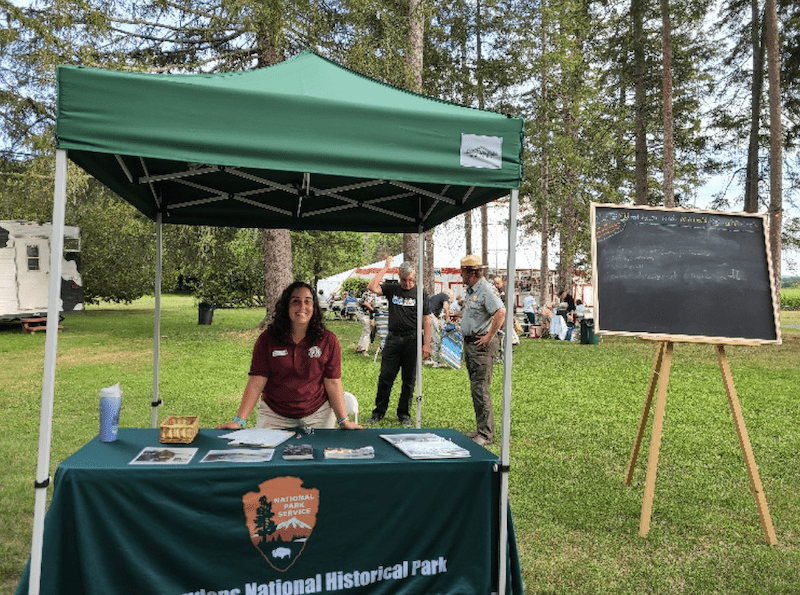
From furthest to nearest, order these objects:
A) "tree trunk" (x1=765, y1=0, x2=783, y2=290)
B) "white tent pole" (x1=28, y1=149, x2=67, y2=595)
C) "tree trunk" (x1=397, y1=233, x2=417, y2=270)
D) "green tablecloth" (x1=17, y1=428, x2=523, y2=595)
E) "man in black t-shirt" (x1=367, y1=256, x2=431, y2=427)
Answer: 1. "tree trunk" (x1=765, y1=0, x2=783, y2=290)
2. "tree trunk" (x1=397, y1=233, x2=417, y2=270)
3. "man in black t-shirt" (x1=367, y1=256, x2=431, y2=427)
4. "green tablecloth" (x1=17, y1=428, x2=523, y2=595)
5. "white tent pole" (x1=28, y1=149, x2=67, y2=595)

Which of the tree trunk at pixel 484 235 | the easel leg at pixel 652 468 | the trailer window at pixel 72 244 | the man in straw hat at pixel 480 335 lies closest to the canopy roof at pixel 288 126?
the easel leg at pixel 652 468

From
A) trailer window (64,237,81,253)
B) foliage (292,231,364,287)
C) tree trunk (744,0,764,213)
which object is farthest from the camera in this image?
foliage (292,231,364,287)

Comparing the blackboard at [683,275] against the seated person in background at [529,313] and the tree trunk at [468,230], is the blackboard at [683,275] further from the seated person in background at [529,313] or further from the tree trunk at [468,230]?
the tree trunk at [468,230]

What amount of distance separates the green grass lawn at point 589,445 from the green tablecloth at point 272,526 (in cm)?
77

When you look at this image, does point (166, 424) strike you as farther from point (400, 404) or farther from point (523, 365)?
point (523, 365)

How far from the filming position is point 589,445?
5910 mm

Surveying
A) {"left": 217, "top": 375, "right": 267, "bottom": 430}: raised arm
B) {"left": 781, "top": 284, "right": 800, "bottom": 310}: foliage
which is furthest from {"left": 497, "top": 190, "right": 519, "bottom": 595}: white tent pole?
{"left": 781, "top": 284, "right": 800, "bottom": 310}: foliage

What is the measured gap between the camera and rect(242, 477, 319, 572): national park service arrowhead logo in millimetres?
2611

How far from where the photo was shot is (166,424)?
2998mm

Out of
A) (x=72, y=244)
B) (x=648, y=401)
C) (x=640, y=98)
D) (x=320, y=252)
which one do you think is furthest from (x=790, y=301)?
(x=648, y=401)

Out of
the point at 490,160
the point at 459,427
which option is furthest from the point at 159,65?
the point at 490,160

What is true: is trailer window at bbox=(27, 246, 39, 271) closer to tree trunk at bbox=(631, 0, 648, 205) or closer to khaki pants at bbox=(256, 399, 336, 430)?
khaki pants at bbox=(256, 399, 336, 430)

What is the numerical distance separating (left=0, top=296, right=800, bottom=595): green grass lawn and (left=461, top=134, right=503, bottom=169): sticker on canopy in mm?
2155

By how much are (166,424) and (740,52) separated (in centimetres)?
2027
